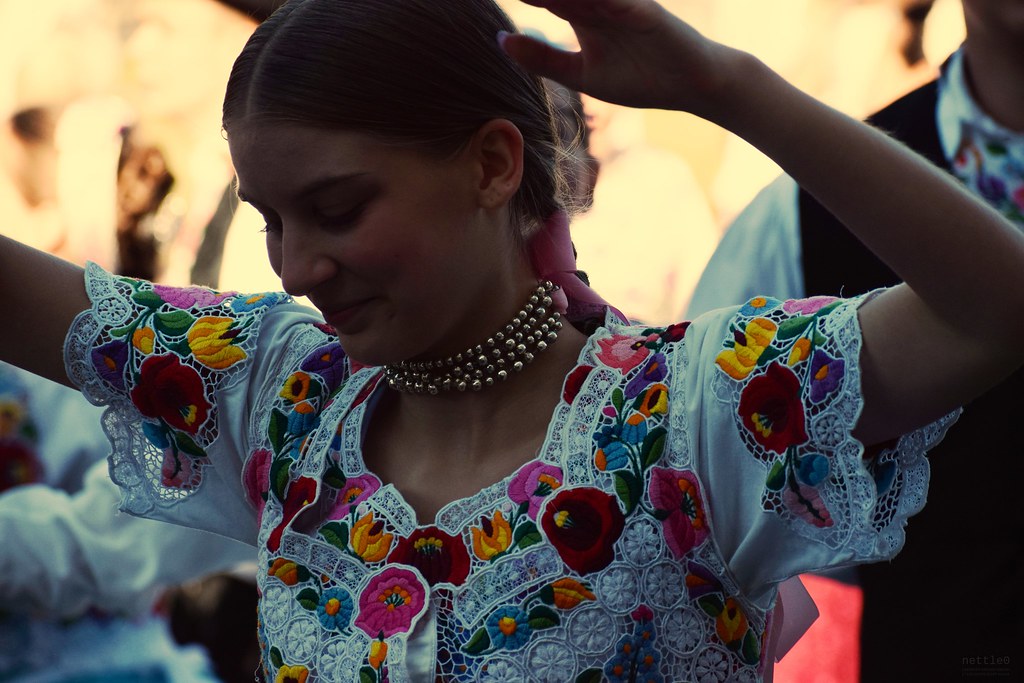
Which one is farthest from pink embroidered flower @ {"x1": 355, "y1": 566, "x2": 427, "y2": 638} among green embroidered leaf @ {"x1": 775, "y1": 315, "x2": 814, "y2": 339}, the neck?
the neck

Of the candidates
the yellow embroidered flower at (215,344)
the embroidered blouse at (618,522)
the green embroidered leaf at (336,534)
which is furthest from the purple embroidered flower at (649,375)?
the yellow embroidered flower at (215,344)

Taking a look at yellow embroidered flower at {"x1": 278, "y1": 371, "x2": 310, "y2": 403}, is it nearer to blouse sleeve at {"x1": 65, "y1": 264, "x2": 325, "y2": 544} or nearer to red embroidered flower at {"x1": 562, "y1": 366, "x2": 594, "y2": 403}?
blouse sleeve at {"x1": 65, "y1": 264, "x2": 325, "y2": 544}

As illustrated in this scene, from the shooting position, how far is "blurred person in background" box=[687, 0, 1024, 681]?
193 centimetres

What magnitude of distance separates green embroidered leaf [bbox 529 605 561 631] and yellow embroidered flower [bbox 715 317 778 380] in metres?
0.27

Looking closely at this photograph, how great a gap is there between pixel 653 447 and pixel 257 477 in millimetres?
465

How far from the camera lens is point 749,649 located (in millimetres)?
1137

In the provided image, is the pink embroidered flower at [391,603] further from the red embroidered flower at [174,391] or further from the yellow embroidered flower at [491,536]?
the red embroidered flower at [174,391]

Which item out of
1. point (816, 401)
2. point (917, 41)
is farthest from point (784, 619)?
point (917, 41)

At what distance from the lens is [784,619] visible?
1.32 meters

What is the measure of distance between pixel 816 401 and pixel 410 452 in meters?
0.46

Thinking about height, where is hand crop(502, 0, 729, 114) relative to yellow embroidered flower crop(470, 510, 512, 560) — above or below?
above

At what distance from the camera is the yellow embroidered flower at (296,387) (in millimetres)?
1347

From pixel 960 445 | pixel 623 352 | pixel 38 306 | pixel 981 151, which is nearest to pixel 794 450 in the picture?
pixel 623 352

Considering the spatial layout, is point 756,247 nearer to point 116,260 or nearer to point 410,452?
point 410,452
